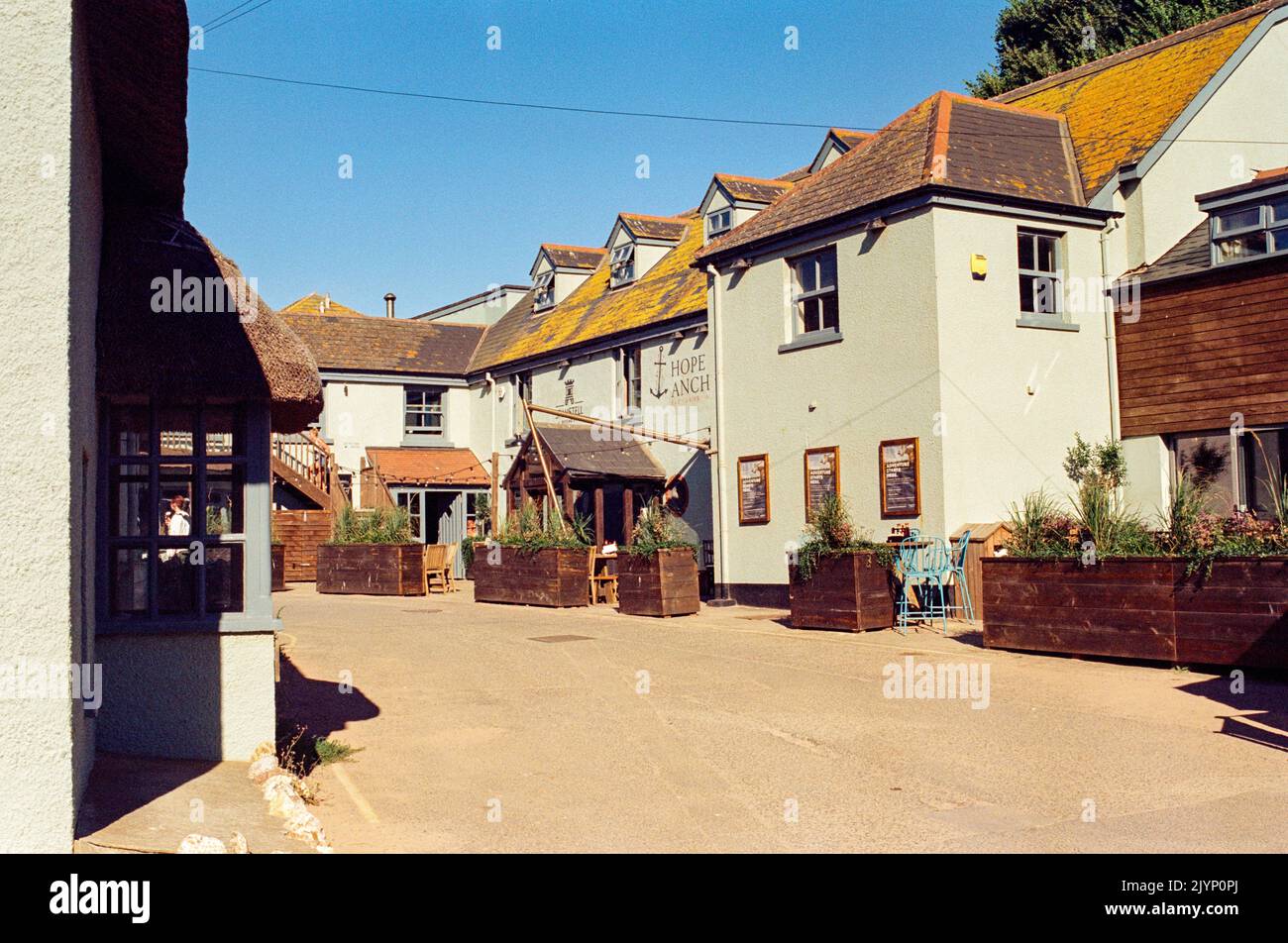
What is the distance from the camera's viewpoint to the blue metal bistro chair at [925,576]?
53.3 ft

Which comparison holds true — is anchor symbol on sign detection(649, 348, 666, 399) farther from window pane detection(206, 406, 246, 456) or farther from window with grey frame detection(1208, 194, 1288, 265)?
window pane detection(206, 406, 246, 456)

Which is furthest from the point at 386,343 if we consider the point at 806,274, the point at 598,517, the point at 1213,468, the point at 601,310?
the point at 1213,468

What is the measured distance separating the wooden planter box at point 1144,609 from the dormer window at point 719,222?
13205 mm

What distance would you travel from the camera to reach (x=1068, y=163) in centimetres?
2067

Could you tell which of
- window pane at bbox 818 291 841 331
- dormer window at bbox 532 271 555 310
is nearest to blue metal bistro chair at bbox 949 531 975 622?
window pane at bbox 818 291 841 331

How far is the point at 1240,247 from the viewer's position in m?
18.1

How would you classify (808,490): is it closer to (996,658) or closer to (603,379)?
(996,658)

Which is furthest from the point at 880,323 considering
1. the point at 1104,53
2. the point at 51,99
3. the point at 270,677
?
the point at 1104,53

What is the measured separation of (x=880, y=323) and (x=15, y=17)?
14710 mm

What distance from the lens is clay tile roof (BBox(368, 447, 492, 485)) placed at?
33500mm

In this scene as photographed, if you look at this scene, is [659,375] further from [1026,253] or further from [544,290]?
[544,290]

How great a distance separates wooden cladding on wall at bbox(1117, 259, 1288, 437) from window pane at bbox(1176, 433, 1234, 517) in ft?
1.01

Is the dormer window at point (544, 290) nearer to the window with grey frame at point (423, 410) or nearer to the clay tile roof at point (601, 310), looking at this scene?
the clay tile roof at point (601, 310)
